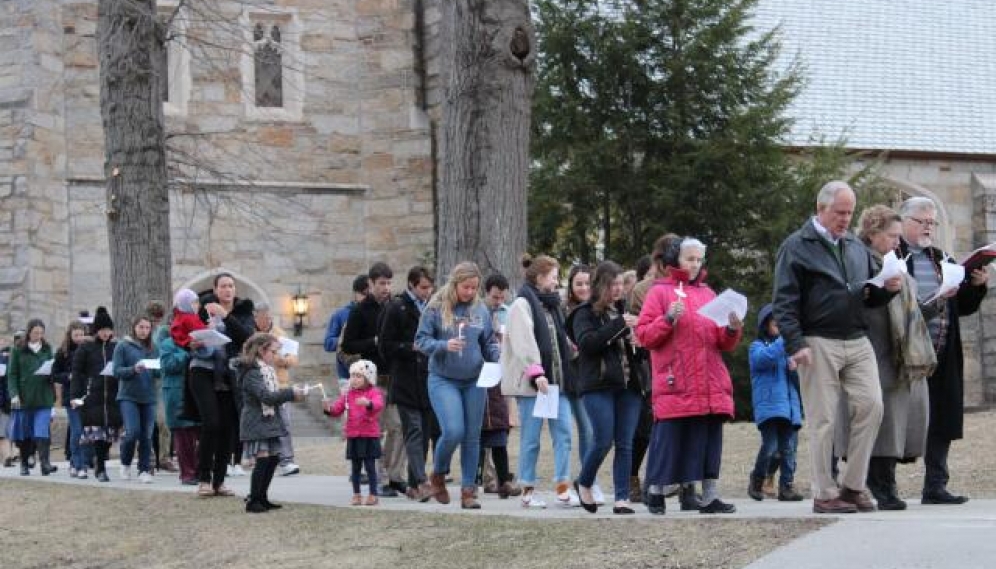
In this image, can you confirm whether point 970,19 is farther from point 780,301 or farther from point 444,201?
point 780,301

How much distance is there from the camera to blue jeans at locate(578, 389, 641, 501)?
11.2 metres

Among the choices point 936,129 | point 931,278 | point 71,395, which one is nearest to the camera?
point 931,278

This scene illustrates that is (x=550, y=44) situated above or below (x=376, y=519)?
above

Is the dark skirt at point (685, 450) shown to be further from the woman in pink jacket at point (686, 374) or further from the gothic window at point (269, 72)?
the gothic window at point (269, 72)

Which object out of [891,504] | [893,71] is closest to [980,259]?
[891,504]

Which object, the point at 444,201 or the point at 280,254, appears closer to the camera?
the point at 444,201

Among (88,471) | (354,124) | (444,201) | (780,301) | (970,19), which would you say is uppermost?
(970,19)

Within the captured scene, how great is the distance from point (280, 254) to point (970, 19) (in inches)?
592

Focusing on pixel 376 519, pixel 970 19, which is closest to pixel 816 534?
pixel 376 519

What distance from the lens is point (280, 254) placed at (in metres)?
27.7

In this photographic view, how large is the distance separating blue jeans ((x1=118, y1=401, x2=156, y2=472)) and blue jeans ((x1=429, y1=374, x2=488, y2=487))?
15.7 ft

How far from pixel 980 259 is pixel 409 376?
4.36 meters

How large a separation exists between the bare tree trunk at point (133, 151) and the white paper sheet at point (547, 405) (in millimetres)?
8096

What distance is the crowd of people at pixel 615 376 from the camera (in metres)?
10.0
